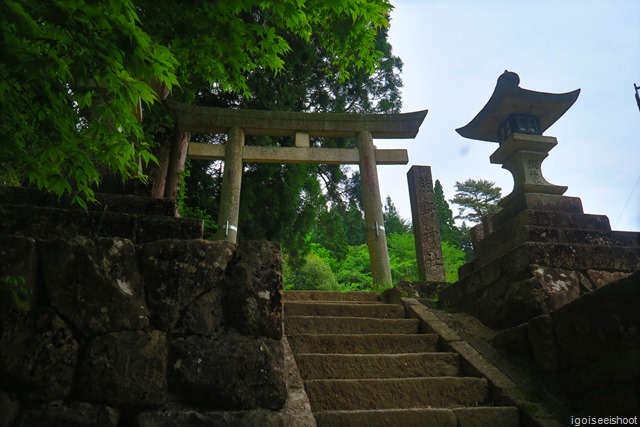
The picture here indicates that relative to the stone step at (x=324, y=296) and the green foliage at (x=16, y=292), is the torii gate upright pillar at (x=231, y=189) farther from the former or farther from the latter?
the green foliage at (x=16, y=292)

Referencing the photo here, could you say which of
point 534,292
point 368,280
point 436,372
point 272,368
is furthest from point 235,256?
point 368,280

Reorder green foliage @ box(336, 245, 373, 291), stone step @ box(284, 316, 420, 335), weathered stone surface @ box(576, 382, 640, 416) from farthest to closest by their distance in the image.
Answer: green foliage @ box(336, 245, 373, 291) → stone step @ box(284, 316, 420, 335) → weathered stone surface @ box(576, 382, 640, 416)

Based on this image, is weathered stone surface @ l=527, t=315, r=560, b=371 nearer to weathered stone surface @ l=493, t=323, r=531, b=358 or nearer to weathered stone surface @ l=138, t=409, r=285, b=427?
weathered stone surface @ l=493, t=323, r=531, b=358

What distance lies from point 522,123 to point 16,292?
5.30 m

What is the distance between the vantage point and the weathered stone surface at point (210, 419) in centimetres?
198

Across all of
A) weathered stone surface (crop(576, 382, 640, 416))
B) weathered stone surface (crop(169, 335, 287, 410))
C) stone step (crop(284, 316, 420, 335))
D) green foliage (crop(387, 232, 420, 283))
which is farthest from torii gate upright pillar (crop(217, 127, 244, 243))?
green foliage (crop(387, 232, 420, 283))

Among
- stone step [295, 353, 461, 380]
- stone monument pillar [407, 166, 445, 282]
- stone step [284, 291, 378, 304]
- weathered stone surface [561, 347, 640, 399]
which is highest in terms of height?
stone monument pillar [407, 166, 445, 282]

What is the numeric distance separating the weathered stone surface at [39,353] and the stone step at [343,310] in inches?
104

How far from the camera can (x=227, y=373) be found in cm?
213

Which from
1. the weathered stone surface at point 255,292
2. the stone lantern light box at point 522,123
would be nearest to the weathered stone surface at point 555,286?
the stone lantern light box at point 522,123

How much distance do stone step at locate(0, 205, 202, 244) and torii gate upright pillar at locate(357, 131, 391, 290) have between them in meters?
4.95

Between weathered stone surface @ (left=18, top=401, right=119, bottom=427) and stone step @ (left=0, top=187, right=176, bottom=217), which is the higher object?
stone step @ (left=0, top=187, right=176, bottom=217)

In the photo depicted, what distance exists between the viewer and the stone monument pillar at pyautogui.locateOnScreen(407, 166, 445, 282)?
23.4 feet

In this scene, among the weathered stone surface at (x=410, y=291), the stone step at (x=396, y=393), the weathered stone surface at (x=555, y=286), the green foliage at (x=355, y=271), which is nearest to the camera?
the stone step at (x=396, y=393)
